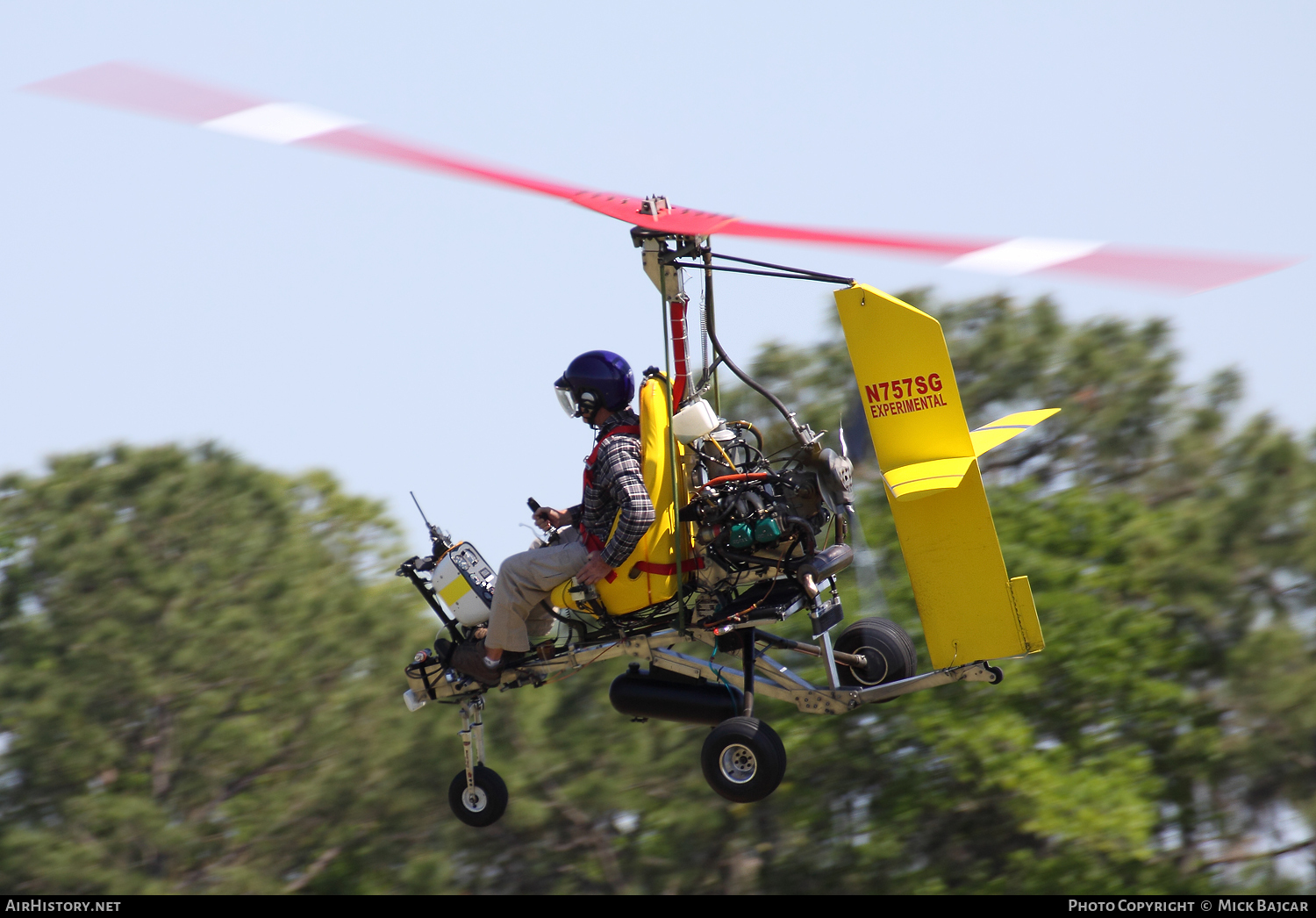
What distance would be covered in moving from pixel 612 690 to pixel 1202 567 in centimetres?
919

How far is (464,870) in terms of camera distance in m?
15.1

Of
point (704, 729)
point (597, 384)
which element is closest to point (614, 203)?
point (597, 384)

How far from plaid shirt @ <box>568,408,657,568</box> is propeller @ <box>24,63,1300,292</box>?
33.9 inches

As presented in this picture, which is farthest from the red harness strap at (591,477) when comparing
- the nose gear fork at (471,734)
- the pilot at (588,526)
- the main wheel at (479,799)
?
the main wheel at (479,799)

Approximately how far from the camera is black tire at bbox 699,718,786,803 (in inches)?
229

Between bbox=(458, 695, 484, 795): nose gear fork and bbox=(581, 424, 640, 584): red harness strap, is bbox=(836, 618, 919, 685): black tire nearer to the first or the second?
bbox=(581, 424, 640, 584): red harness strap

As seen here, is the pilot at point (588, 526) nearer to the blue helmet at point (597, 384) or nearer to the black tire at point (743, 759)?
the blue helmet at point (597, 384)

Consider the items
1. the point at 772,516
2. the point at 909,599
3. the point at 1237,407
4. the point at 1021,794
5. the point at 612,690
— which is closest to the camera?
the point at 772,516

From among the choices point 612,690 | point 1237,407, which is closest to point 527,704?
point 1237,407

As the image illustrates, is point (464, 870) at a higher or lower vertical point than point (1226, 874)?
higher

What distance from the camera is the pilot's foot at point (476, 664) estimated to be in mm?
6250

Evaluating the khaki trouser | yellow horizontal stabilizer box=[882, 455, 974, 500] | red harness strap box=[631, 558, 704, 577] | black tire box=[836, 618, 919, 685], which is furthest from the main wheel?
yellow horizontal stabilizer box=[882, 455, 974, 500]

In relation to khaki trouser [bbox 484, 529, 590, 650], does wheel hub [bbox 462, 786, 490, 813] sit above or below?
below

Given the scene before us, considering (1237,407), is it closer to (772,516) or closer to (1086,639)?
(1086,639)
